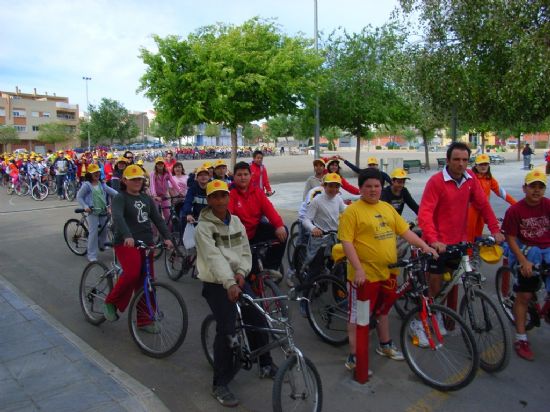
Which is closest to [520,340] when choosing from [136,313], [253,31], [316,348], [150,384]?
[316,348]

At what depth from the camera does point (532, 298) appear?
4.47m

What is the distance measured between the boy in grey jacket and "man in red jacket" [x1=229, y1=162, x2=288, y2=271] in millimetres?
1246

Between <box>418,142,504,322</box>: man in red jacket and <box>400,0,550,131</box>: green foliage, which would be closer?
<box>418,142,504,322</box>: man in red jacket

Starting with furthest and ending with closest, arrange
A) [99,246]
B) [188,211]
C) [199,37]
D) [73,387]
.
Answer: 1. [199,37]
2. [99,246]
3. [188,211]
4. [73,387]

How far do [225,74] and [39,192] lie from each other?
31.1 feet

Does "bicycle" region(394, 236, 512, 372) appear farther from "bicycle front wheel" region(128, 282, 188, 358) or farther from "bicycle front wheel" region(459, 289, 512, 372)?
"bicycle front wheel" region(128, 282, 188, 358)

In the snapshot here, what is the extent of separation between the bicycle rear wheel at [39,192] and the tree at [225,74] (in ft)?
20.7

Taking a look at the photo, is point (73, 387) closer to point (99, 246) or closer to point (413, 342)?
point (413, 342)

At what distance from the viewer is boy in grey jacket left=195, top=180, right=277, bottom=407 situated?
3.41 m

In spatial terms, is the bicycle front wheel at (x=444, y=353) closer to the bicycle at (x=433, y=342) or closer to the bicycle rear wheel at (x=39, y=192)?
the bicycle at (x=433, y=342)

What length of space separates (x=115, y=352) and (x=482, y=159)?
5.01 metres

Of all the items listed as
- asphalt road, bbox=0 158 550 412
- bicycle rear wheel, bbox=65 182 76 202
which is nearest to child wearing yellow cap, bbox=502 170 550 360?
asphalt road, bbox=0 158 550 412

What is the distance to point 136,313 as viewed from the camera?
464 centimetres

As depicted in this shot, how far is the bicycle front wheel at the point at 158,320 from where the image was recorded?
4367 millimetres
